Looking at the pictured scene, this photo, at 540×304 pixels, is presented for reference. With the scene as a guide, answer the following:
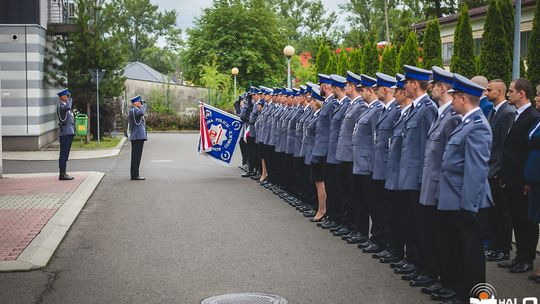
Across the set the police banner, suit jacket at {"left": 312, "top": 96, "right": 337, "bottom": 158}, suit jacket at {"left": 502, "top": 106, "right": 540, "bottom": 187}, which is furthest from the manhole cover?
the police banner

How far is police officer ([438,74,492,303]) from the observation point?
6.00 m

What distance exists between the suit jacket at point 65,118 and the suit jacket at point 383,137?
31.0 ft

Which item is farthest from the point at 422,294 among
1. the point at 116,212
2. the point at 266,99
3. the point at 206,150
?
the point at 206,150

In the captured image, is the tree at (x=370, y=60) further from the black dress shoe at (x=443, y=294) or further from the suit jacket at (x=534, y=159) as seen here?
the black dress shoe at (x=443, y=294)

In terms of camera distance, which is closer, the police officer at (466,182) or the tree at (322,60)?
the police officer at (466,182)

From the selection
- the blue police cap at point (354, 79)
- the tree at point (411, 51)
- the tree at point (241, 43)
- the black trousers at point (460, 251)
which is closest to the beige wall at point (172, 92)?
the tree at point (241, 43)

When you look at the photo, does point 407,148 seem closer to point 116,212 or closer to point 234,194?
point 116,212

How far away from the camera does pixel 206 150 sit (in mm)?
17375

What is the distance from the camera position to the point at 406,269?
730cm

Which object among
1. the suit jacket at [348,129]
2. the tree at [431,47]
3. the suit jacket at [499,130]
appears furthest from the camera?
the tree at [431,47]

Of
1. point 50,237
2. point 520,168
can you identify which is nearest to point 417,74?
point 520,168

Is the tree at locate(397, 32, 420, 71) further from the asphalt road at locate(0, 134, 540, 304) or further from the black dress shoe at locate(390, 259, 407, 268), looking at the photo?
the black dress shoe at locate(390, 259, 407, 268)

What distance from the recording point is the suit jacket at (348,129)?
9.27m

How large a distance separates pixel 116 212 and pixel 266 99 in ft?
17.5
